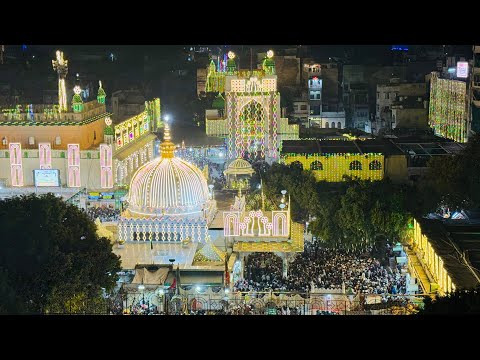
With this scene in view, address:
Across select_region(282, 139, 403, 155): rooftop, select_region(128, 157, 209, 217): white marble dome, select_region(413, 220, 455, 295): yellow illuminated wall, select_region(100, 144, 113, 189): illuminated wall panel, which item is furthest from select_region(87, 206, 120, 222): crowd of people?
select_region(413, 220, 455, 295): yellow illuminated wall

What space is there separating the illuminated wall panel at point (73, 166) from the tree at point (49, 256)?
5790 millimetres

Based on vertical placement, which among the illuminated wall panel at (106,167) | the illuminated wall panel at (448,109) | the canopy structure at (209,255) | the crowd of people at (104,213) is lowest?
the canopy structure at (209,255)

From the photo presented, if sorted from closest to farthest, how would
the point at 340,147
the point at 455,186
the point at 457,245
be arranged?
the point at 457,245 < the point at 455,186 < the point at 340,147

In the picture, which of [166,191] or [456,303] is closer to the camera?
[456,303]

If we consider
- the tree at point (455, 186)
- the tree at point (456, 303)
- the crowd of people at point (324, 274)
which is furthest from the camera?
the tree at point (455, 186)

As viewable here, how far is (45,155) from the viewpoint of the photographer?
19.7 m

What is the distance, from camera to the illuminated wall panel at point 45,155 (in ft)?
64.3

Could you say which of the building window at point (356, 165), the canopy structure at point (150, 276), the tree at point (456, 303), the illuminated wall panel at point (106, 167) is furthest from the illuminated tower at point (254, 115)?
the tree at point (456, 303)

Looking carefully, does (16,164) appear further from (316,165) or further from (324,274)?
(324,274)

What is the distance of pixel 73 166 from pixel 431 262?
932 centimetres

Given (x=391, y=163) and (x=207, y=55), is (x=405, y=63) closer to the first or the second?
(x=207, y=55)

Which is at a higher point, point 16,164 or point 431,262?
point 16,164

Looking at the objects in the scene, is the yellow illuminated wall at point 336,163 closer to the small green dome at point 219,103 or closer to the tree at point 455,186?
the tree at point 455,186

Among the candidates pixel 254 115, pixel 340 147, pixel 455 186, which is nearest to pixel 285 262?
pixel 455 186
